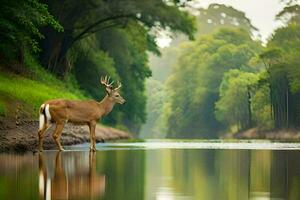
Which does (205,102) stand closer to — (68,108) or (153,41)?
(153,41)

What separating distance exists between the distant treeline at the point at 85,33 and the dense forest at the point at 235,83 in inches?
572

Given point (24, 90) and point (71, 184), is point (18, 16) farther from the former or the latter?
point (71, 184)

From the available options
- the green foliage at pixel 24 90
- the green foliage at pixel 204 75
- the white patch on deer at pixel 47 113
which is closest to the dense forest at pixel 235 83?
the green foliage at pixel 204 75

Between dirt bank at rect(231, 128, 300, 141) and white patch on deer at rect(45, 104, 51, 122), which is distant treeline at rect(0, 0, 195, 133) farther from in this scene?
dirt bank at rect(231, 128, 300, 141)

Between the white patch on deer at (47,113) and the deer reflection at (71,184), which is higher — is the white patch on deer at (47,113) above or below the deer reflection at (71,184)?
above

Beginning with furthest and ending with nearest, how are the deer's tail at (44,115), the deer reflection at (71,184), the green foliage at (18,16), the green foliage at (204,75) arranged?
the green foliage at (204,75) → the green foliage at (18,16) → the deer's tail at (44,115) → the deer reflection at (71,184)

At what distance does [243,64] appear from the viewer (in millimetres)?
108500

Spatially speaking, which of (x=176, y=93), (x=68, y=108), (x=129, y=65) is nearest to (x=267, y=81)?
(x=129, y=65)

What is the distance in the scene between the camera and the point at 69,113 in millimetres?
25438

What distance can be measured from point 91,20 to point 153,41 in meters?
16.1

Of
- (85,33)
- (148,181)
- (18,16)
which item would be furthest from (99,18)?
(148,181)

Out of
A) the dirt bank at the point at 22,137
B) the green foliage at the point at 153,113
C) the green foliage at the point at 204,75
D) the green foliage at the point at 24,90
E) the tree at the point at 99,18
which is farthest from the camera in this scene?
the green foliage at the point at 153,113

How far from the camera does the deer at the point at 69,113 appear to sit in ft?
79.0

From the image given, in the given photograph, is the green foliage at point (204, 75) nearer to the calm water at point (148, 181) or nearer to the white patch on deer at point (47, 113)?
the white patch on deer at point (47, 113)
